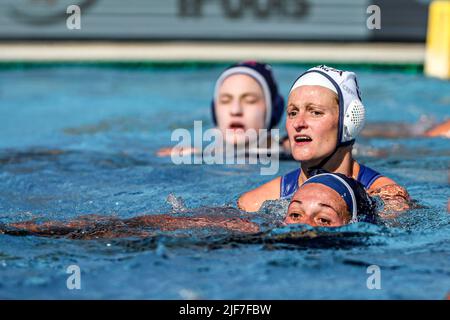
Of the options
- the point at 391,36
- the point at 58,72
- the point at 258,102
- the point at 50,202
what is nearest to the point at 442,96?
the point at 391,36

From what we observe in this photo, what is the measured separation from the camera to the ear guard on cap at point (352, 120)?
15.2 feet

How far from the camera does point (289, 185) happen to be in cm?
497

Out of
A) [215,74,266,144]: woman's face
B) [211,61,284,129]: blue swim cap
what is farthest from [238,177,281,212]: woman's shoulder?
[211,61,284,129]: blue swim cap

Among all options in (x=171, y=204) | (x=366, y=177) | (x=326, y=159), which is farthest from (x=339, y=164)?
(x=171, y=204)

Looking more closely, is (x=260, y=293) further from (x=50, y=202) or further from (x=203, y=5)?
(x=203, y=5)

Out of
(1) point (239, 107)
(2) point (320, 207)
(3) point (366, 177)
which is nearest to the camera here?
(2) point (320, 207)

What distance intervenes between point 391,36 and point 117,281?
8416 millimetres

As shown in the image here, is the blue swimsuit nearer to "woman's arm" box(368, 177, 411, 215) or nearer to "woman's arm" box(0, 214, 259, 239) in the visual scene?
"woman's arm" box(368, 177, 411, 215)

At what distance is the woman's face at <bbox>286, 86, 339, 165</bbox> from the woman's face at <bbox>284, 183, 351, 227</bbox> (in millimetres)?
394

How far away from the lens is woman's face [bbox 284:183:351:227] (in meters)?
4.16

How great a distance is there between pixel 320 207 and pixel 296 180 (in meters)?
0.81

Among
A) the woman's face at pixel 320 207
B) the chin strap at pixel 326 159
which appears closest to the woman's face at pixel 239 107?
the chin strap at pixel 326 159

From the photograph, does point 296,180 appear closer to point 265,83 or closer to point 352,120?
point 352,120

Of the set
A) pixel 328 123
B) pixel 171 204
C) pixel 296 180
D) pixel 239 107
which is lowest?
pixel 171 204
